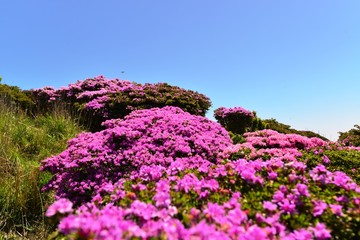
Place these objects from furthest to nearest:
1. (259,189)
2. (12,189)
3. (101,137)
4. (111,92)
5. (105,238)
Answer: (111,92) < (101,137) < (12,189) < (259,189) < (105,238)

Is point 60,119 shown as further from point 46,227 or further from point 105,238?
point 105,238

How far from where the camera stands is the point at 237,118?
1476 cm

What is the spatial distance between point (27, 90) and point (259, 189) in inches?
705

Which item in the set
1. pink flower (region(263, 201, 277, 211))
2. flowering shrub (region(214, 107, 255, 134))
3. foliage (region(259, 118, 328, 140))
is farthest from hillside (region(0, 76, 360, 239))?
foliage (region(259, 118, 328, 140))

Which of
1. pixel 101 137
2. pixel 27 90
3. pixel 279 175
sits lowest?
pixel 279 175

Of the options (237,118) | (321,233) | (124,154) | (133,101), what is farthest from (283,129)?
(321,233)

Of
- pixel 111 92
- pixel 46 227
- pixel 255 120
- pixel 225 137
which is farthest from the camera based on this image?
pixel 255 120

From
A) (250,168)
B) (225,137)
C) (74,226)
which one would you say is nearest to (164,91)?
(225,137)

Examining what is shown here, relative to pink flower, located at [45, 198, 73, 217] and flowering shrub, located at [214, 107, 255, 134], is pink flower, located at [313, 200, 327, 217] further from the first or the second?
flowering shrub, located at [214, 107, 255, 134]

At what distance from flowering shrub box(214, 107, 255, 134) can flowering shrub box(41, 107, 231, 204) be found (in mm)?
7525

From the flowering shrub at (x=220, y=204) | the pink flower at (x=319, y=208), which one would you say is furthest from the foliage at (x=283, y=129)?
the pink flower at (x=319, y=208)

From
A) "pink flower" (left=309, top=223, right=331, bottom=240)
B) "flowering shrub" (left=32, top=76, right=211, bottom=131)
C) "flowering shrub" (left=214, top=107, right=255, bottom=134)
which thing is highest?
"flowering shrub" (left=214, top=107, right=255, bottom=134)

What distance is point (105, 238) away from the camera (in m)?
1.96

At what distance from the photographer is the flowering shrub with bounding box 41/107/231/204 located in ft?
19.0
